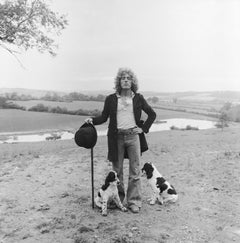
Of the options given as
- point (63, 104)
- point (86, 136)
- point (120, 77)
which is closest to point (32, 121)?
point (63, 104)

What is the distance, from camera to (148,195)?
6914mm

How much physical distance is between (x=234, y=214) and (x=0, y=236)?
3.72 m

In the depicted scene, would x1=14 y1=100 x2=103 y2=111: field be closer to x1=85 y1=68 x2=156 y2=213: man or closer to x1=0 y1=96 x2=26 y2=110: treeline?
x1=0 y1=96 x2=26 y2=110: treeline

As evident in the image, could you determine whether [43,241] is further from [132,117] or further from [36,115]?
[36,115]

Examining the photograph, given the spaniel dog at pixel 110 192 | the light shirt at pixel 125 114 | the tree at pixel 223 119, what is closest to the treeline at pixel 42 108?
the light shirt at pixel 125 114

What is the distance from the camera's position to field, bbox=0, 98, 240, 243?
16.6 feet

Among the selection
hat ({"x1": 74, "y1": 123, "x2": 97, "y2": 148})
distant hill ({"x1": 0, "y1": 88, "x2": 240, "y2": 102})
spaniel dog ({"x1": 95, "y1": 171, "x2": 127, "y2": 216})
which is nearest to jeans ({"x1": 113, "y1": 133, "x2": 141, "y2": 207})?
spaniel dog ({"x1": 95, "y1": 171, "x2": 127, "y2": 216})

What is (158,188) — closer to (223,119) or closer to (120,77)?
(120,77)

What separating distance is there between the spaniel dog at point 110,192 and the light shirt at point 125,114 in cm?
81

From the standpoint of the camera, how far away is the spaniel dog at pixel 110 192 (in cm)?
572

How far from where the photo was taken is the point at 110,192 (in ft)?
19.1

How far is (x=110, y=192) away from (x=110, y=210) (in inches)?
14.2

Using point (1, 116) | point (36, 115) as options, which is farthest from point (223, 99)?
point (1, 116)

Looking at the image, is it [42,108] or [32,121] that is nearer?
[32,121]
